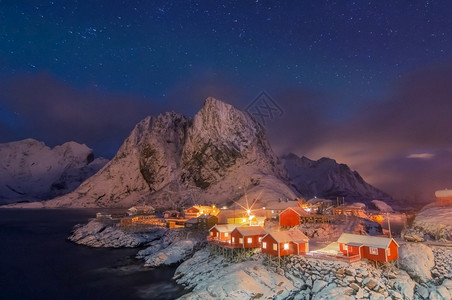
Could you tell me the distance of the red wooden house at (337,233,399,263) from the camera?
3102 centimetres

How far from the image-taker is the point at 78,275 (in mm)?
43469

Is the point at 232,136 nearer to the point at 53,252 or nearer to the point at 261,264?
the point at 53,252

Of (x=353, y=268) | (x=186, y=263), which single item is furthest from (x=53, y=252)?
(x=353, y=268)

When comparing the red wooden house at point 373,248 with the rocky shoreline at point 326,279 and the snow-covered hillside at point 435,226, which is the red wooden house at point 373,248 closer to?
the rocky shoreline at point 326,279

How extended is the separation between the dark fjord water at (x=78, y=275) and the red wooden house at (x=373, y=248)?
21535 millimetres

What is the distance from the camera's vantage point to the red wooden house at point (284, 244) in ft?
114

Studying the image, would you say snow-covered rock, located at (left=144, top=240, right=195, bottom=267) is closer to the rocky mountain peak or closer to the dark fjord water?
the dark fjord water

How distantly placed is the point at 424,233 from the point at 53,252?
234ft

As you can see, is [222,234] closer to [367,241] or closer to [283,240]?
[283,240]

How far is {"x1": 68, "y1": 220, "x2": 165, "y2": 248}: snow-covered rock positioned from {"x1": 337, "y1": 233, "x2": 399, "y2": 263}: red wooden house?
1933 inches

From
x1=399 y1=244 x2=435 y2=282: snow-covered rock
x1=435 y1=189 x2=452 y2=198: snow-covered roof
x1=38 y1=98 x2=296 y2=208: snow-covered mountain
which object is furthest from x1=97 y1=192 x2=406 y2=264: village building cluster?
x1=38 y1=98 x2=296 y2=208: snow-covered mountain

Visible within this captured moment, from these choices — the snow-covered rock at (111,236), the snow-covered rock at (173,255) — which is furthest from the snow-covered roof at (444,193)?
the snow-covered rock at (111,236)

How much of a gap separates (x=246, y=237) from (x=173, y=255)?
15.7m

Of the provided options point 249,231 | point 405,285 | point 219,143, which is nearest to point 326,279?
point 405,285
